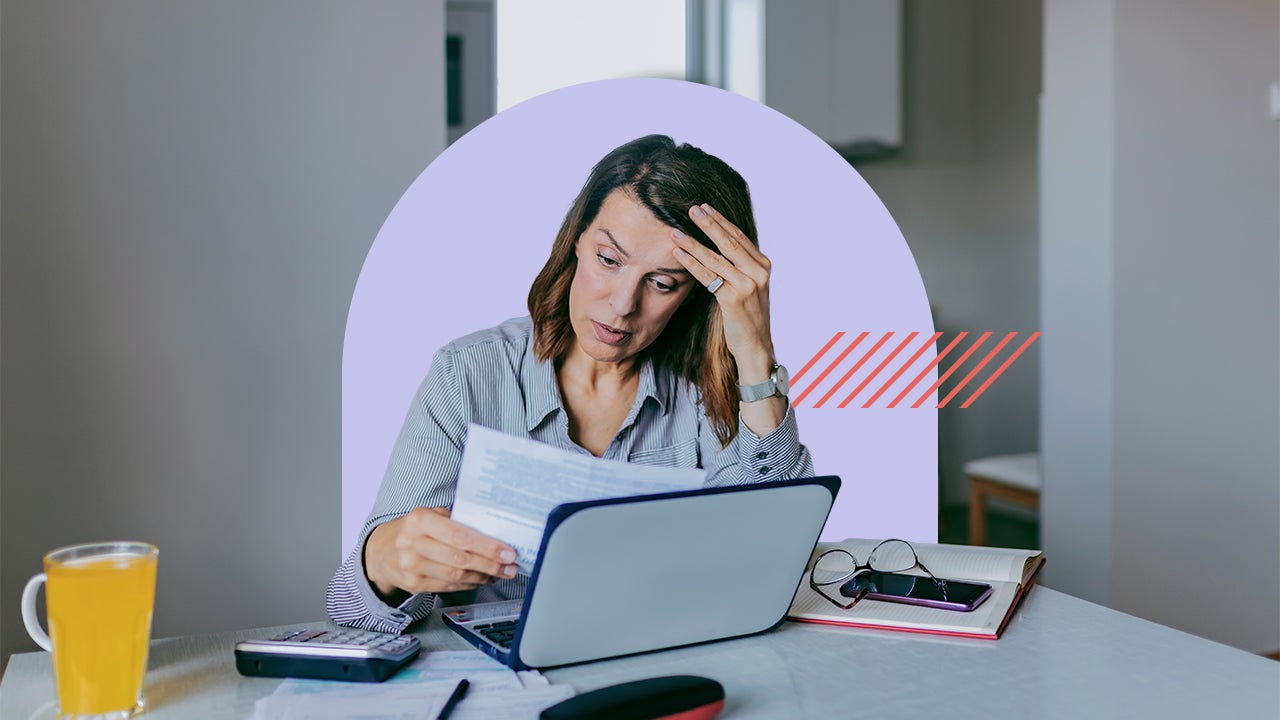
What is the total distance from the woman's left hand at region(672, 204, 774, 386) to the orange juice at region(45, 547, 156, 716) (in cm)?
88

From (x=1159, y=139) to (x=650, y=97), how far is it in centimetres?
156

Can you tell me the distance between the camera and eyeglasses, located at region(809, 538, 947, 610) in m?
1.15

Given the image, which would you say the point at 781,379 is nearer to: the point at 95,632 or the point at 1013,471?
the point at 95,632

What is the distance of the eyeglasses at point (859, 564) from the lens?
3.78 feet

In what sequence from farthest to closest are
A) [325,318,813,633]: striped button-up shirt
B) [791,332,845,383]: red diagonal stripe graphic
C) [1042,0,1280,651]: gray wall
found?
[1042,0,1280,651]: gray wall
[791,332,845,383]: red diagonal stripe graphic
[325,318,813,633]: striped button-up shirt

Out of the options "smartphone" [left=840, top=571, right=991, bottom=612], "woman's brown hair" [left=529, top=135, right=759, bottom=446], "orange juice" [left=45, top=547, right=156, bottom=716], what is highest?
"woman's brown hair" [left=529, top=135, right=759, bottom=446]

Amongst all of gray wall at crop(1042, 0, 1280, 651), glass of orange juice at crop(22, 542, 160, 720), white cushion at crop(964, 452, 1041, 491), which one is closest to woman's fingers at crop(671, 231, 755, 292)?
glass of orange juice at crop(22, 542, 160, 720)

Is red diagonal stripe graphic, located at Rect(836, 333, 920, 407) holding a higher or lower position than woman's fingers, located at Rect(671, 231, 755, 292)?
lower

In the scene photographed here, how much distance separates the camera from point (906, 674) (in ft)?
2.92

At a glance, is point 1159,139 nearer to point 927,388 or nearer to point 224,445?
point 927,388

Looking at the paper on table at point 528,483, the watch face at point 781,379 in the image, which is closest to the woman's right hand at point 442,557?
the paper on table at point 528,483

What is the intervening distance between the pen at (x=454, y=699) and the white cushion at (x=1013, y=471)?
2266mm

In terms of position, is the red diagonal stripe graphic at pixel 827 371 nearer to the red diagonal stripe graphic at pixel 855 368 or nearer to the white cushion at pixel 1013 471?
the red diagonal stripe graphic at pixel 855 368

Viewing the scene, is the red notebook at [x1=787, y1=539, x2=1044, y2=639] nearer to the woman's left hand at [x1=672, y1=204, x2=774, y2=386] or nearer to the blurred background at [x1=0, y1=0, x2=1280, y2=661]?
the woman's left hand at [x1=672, y1=204, x2=774, y2=386]
